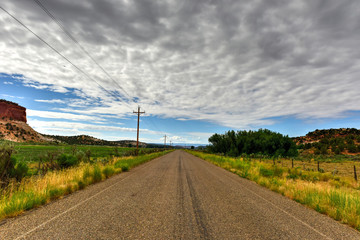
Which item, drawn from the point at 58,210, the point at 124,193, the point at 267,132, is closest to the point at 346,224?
the point at 124,193

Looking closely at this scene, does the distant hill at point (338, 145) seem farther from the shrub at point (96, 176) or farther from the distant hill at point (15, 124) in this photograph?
the distant hill at point (15, 124)

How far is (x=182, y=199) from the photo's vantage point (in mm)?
7141

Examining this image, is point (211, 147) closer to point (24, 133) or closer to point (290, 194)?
point (290, 194)

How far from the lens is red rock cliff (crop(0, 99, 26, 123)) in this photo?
371ft

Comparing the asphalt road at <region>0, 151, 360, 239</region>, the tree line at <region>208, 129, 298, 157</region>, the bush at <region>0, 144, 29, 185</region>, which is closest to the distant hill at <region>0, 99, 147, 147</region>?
the tree line at <region>208, 129, 298, 157</region>

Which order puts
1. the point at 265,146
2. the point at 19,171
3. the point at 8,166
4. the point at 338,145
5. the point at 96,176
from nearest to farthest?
the point at 8,166 → the point at 19,171 → the point at 96,176 → the point at 265,146 → the point at 338,145

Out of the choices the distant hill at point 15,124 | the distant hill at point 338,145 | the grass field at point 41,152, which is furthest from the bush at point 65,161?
the distant hill at point 15,124

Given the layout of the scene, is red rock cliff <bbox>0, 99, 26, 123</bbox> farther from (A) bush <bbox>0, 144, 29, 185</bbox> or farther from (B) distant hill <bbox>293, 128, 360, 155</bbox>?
(B) distant hill <bbox>293, 128, 360, 155</bbox>

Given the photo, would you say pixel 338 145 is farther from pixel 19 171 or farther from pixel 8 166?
pixel 8 166

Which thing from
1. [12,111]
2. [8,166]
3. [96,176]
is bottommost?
[96,176]

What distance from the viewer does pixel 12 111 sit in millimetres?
116938

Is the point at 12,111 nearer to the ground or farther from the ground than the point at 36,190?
farther from the ground

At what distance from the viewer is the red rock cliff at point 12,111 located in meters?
113

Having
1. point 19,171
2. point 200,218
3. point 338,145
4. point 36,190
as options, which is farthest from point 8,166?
point 338,145
